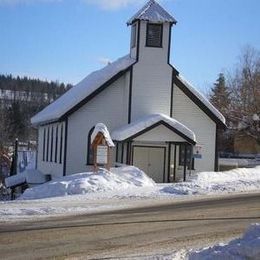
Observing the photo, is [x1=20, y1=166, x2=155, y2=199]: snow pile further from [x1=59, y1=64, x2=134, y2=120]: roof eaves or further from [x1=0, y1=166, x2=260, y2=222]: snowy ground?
[x1=59, y1=64, x2=134, y2=120]: roof eaves

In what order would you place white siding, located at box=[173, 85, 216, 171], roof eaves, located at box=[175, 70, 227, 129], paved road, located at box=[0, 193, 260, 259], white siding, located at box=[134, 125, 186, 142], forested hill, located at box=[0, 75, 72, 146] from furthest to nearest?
1. forested hill, located at box=[0, 75, 72, 146]
2. white siding, located at box=[173, 85, 216, 171]
3. roof eaves, located at box=[175, 70, 227, 129]
4. white siding, located at box=[134, 125, 186, 142]
5. paved road, located at box=[0, 193, 260, 259]

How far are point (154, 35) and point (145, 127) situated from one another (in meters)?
5.49

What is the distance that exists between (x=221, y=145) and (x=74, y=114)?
51.1 meters

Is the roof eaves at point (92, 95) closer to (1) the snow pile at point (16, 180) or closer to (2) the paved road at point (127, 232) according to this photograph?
(1) the snow pile at point (16, 180)

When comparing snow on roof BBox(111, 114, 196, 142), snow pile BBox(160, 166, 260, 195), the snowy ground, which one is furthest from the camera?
snow on roof BBox(111, 114, 196, 142)

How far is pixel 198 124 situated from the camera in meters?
36.0

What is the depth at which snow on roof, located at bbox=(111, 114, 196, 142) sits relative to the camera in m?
32.3

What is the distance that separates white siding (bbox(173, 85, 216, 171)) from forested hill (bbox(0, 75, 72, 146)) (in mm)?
54816

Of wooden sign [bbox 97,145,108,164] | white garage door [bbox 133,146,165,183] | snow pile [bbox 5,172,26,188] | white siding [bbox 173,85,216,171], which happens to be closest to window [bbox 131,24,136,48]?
white siding [bbox 173,85,216,171]

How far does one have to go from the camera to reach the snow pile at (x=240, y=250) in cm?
847

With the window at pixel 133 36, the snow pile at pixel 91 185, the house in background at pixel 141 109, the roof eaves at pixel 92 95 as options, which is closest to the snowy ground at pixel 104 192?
the snow pile at pixel 91 185

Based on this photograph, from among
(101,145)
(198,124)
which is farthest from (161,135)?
(101,145)

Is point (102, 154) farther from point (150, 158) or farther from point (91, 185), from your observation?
point (150, 158)

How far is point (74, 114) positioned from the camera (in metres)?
34.0
